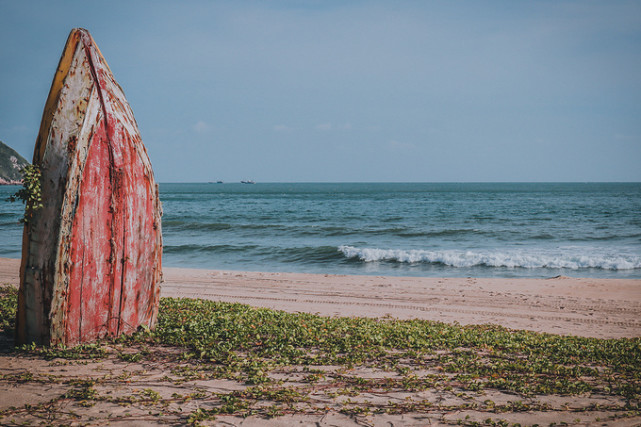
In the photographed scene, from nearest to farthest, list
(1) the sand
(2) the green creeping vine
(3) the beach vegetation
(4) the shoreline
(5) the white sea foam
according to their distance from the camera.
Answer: (1) the sand, (3) the beach vegetation, (2) the green creeping vine, (4) the shoreline, (5) the white sea foam

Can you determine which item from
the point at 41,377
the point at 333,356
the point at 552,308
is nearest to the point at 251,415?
the point at 333,356

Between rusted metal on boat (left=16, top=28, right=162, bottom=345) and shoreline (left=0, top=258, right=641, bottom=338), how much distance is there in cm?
512

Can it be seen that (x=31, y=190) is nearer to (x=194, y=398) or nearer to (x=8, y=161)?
(x=194, y=398)

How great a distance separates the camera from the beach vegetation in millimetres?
5137

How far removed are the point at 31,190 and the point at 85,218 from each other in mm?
752

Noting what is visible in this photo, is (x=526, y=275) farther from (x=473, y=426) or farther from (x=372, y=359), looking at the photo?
(x=473, y=426)

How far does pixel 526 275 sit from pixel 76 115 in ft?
55.4

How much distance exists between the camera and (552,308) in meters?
12.1

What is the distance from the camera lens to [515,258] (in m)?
20.2

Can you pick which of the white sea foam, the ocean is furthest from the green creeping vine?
the white sea foam

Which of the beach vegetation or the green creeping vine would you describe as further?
the green creeping vine

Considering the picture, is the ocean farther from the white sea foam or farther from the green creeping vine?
the green creeping vine

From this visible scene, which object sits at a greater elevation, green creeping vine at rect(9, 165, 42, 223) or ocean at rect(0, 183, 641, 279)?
green creeping vine at rect(9, 165, 42, 223)

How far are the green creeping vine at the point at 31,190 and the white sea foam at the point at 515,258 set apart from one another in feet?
55.1
